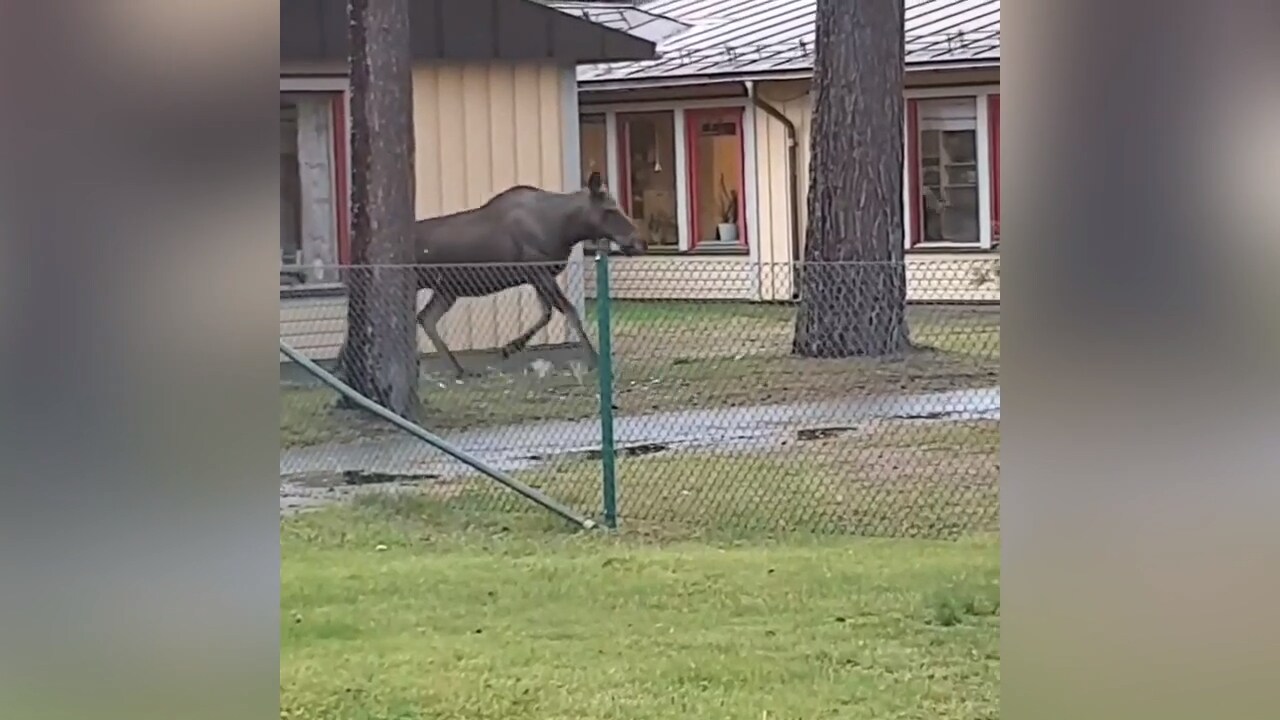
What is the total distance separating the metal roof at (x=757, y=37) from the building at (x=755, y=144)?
0.9 inches

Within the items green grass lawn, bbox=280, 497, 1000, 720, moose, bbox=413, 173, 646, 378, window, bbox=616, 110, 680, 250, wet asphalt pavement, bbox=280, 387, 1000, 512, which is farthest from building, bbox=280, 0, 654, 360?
green grass lawn, bbox=280, 497, 1000, 720

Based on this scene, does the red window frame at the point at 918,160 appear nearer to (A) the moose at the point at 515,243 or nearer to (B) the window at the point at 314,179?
(A) the moose at the point at 515,243

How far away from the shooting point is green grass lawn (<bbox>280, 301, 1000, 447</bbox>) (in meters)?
11.5

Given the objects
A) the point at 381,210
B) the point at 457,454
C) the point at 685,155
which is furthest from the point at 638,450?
the point at 685,155

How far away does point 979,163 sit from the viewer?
19547mm

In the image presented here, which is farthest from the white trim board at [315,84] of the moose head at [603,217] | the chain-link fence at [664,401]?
the moose head at [603,217]

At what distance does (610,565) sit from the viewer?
7.80 metres

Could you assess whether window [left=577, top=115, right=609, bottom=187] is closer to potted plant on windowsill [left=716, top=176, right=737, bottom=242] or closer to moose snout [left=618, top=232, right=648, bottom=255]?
potted plant on windowsill [left=716, top=176, right=737, bottom=242]

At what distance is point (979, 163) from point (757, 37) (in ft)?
10.1

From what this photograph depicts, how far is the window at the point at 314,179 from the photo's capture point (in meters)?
15.0
